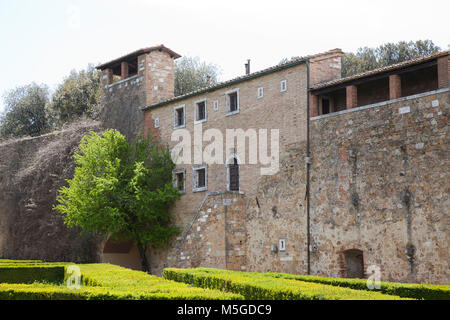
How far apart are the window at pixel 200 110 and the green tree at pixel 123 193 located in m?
1.96

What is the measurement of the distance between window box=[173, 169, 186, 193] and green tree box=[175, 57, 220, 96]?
13901 millimetres

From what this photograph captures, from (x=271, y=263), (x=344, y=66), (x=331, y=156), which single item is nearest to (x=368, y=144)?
(x=331, y=156)

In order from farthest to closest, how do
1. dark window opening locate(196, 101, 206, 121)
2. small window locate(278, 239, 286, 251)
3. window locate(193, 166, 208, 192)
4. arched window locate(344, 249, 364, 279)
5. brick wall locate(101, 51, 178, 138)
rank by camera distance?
brick wall locate(101, 51, 178, 138) < dark window opening locate(196, 101, 206, 121) < window locate(193, 166, 208, 192) < small window locate(278, 239, 286, 251) < arched window locate(344, 249, 364, 279)

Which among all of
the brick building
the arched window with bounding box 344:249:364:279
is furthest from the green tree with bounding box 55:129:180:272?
the arched window with bounding box 344:249:364:279

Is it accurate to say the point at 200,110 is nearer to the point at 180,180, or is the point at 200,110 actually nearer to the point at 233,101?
the point at 233,101

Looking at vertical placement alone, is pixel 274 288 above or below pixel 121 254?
above

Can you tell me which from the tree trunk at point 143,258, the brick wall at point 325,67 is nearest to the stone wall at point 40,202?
the tree trunk at point 143,258

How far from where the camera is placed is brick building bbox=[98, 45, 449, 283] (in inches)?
615

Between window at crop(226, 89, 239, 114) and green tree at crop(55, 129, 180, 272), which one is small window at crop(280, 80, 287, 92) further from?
green tree at crop(55, 129, 180, 272)

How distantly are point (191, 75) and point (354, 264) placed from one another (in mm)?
23261

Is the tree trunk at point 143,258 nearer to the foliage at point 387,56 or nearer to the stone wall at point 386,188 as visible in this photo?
the stone wall at point 386,188

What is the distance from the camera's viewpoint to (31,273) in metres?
16.3

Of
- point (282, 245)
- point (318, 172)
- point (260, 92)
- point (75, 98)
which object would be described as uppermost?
point (75, 98)

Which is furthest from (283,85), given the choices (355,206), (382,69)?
(355,206)
